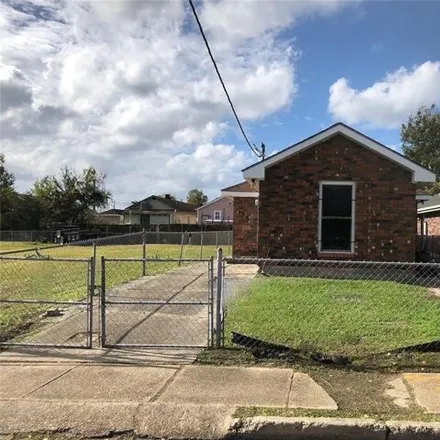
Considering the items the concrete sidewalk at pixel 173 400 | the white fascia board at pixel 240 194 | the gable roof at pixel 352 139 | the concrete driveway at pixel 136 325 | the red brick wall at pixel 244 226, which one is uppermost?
the gable roof at pixel 352 139

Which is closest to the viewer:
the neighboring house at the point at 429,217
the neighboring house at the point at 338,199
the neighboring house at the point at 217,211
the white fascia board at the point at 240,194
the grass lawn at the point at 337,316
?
the grass lawn at the point at 337,316

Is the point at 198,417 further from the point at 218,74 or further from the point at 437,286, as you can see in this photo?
the point at 437,286

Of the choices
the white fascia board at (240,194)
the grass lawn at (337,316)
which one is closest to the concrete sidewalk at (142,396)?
the grass lawn at (337,316)

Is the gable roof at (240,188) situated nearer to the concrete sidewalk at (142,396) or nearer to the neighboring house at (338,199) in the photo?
the neighboring house at (338,199)

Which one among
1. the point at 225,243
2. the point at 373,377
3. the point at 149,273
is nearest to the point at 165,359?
the point at 373,377

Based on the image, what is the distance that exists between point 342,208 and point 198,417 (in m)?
10.8

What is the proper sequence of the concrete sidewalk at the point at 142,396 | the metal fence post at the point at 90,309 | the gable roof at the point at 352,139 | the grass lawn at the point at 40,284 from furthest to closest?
the gable roof at the point at 352,139 → the grass lawn at the point at 40,284 → the metal fence post at the point at 90,309 → the concrete sidewalk at the point at 142,396

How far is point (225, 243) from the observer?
117ft

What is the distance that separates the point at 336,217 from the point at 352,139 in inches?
83.0

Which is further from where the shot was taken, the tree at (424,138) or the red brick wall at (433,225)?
the tree at (424,138)

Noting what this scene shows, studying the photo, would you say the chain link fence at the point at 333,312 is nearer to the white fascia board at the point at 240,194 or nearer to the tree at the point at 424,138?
the white fascia board at the point at 240,194

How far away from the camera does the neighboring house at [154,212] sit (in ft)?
240

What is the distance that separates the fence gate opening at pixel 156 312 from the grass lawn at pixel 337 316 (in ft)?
1.71

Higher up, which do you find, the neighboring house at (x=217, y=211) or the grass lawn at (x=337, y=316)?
the neighboring house at (x=217, y=211)
